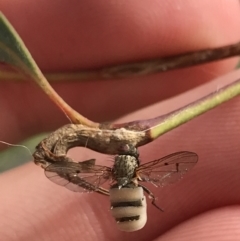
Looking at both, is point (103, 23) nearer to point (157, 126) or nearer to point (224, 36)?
point (224, 36)

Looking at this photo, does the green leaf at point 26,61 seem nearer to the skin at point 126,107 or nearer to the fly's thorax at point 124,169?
the fly's thorax at point 124,169

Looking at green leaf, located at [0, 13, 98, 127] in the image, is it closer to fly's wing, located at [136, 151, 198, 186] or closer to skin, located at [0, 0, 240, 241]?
fly's wing, located at [136, 151, 198, 186]

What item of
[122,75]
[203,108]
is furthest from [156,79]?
[203,108]

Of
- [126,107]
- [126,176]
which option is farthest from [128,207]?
[126,107]

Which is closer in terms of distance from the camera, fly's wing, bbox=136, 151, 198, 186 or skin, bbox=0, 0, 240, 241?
fly's wing, bbox=136, 151, 198, 186

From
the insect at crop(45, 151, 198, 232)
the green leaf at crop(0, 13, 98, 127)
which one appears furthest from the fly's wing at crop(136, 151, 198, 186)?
the green leaf at crop(0, 13, 98, 127)
